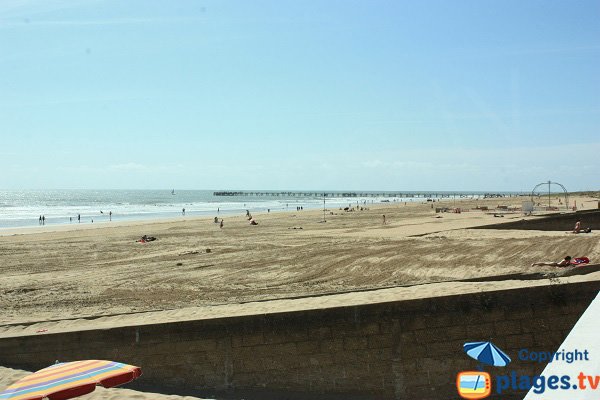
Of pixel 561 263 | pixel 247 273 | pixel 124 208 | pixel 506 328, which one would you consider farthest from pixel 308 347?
pixel 124 208

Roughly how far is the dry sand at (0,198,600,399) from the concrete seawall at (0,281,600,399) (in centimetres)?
34

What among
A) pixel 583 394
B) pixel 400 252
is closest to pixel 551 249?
pixel 400 252

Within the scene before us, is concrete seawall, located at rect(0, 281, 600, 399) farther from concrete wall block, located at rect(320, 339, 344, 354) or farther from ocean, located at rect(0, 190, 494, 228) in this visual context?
ocean, located at rect(0, 190, 494, 228)

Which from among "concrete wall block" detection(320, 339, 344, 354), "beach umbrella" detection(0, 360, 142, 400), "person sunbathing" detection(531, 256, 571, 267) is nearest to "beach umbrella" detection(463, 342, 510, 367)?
"concrete wall block" detection(320, 339, 344, 354)

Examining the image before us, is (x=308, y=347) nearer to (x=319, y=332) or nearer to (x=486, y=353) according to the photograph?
(x=319, y=332)

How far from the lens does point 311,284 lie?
1419 cm

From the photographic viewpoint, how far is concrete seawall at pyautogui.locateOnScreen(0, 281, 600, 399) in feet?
24.1

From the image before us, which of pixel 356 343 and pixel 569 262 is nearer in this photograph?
pixel 356 343

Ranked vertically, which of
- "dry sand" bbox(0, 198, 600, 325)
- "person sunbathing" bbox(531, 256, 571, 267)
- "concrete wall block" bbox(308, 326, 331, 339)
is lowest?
"dry sand" bbox(0, 198, 600, 325)

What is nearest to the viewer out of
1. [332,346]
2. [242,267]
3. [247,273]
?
[332,346]

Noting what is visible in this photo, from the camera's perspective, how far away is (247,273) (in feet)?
53.9

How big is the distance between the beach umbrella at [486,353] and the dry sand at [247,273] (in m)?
0.91

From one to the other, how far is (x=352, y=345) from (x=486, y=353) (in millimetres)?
1857

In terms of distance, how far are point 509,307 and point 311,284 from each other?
23.9 feet
